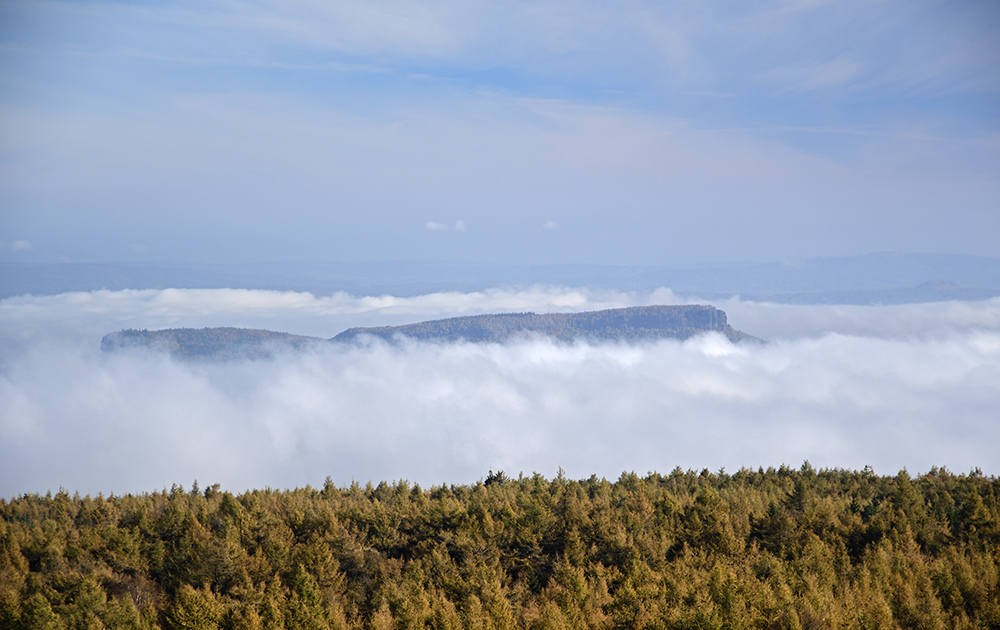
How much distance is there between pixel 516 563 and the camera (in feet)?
213

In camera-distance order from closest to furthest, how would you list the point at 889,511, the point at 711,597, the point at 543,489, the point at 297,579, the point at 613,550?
the point at 711,597
the point at 297,579
the point at 613,550
the point at 889,511
the point at 543,489

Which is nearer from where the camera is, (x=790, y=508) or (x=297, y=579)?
(x=297, y=579)

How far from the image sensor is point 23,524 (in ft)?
253

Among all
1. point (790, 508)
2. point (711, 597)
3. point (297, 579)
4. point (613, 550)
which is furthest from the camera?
point (790, 508)

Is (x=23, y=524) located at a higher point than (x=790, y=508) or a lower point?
lower

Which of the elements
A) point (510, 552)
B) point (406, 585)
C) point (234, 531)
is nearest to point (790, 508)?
point (510, 552)

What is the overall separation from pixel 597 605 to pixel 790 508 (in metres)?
36.6

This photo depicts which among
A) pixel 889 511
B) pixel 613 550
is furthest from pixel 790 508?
pixel 613 550

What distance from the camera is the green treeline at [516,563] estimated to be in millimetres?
45469

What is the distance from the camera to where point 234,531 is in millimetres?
64688

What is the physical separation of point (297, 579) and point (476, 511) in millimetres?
20850

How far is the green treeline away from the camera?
4547 cm

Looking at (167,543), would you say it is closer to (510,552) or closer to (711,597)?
(510,552)

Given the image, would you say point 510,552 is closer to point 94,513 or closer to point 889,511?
point 889,511
